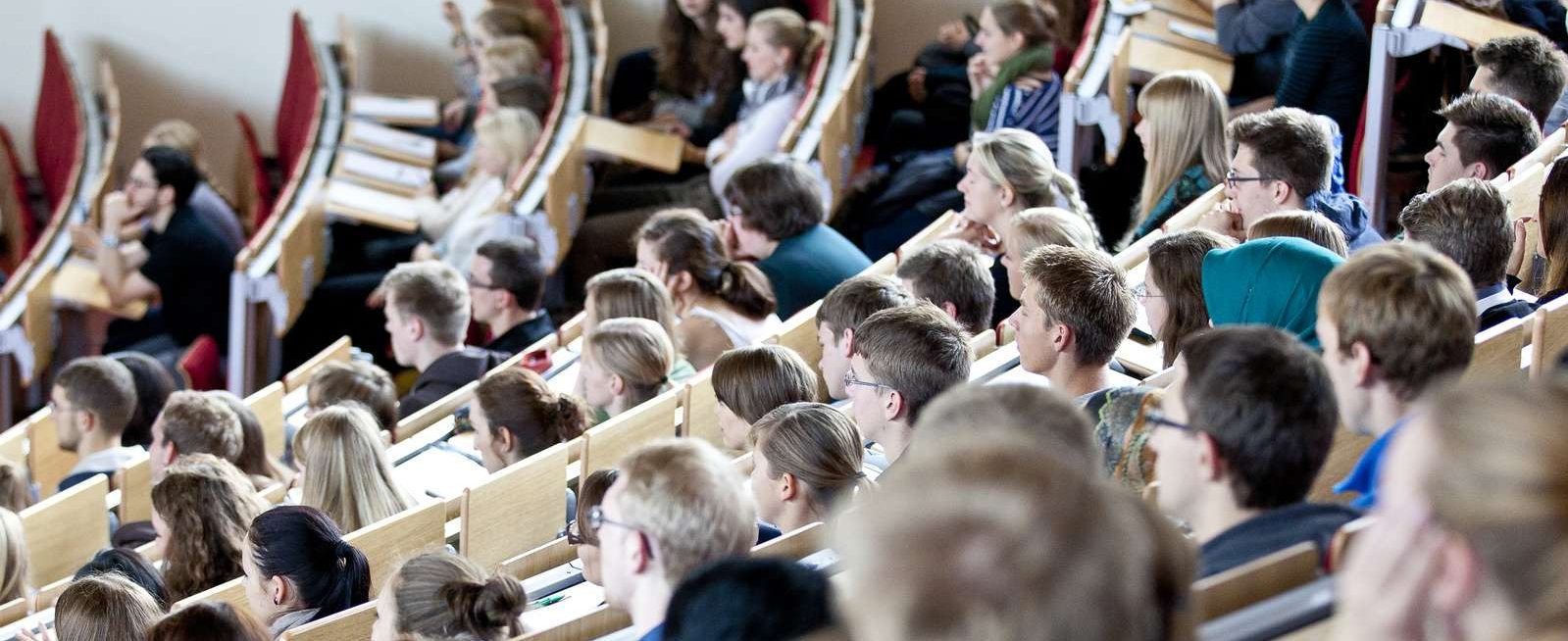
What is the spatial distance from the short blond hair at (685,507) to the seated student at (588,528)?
22.2 inches

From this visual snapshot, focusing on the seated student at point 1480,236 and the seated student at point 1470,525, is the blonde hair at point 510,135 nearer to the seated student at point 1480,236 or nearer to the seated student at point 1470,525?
the seated student at point 1480,236

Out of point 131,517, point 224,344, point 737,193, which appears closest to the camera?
point 131,517

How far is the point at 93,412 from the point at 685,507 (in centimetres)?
277

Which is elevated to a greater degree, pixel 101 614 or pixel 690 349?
pixel 101 614

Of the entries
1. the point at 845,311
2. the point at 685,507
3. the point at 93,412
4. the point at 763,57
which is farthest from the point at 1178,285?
the point at 763,57

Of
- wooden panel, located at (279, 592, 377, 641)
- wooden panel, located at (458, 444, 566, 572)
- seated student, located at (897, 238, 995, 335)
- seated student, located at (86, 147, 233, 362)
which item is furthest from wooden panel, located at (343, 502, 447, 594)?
seated student, located at (86, 147, 233, 362)

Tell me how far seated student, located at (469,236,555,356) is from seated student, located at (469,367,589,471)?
1.12 metres

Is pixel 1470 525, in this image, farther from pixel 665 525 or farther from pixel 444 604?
pixel 444 604

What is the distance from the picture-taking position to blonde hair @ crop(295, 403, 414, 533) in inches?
116

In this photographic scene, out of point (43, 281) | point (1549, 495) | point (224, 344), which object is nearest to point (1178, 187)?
point (1549, 495)

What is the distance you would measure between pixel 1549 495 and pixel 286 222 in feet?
16.2

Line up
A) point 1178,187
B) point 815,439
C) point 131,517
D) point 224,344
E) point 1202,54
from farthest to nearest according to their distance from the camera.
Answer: point 224,344 → point 1202,54 → point 1178,187 → point 131,517 → point 815,439

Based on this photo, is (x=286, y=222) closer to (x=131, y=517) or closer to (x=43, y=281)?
(x=43, y=281)

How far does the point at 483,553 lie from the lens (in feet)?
9.40
